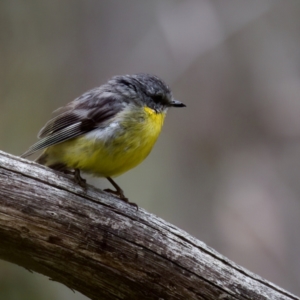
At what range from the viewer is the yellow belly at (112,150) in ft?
13.5

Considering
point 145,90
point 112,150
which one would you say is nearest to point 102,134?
point 112,150

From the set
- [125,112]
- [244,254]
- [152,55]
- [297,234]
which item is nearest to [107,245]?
[125,112]

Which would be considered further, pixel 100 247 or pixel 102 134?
pixel 102 134

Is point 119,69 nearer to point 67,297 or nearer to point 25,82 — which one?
point 25,82

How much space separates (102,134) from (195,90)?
11.7 feet

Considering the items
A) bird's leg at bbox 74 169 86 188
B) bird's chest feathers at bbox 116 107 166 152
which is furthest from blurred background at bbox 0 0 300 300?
bird's leg at bbox 74 169 86 188

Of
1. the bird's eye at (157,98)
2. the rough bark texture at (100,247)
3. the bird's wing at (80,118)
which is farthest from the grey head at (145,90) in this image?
the rough bark texture at (100,247)

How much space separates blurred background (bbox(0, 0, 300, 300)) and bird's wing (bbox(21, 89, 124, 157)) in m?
2.41

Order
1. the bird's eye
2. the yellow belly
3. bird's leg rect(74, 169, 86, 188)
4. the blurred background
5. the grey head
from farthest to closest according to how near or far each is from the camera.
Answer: the blurred background, the bird's eye, the grey head, the yellow belly, bird's leg rect(74, 169, 86, 188)

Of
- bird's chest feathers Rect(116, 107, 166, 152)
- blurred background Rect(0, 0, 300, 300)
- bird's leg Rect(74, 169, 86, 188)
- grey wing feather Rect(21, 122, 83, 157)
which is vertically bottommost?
bird's leg Rect(74, 169, 86, 188)

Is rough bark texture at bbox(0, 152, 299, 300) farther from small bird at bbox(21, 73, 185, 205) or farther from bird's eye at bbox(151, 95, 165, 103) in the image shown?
bird's eye at bbox(151, 95, 165, 103)

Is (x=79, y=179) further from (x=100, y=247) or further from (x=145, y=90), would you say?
(x=145, y=90)

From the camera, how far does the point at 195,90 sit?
296 inches

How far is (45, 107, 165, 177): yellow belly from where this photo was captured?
13.5ft
